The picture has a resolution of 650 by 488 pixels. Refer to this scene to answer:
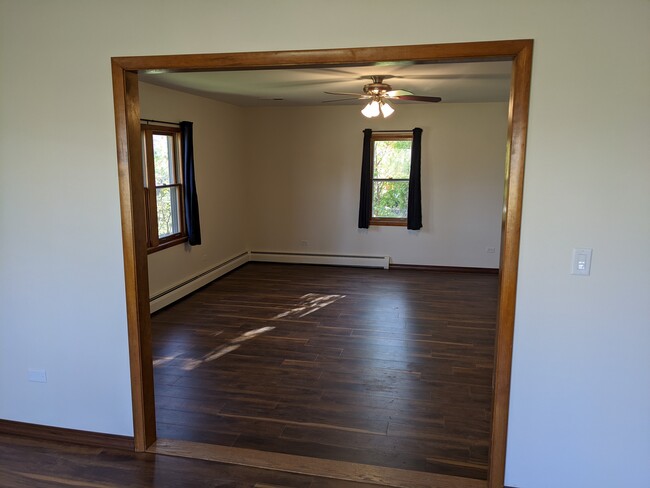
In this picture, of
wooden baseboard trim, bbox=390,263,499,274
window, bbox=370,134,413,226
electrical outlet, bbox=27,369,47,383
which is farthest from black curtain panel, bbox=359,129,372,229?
electrical outlet, bbox=27,369,47,383

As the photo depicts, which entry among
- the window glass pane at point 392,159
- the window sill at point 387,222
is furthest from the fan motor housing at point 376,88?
the window sill at point 387,222

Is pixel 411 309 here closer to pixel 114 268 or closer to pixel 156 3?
pixel 114 268

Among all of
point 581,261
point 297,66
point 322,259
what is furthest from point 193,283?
point 581,261

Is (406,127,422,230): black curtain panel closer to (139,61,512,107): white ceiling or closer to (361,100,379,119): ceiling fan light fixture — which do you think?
(139,61,512,107): white ceiling

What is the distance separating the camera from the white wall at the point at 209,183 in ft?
18.2

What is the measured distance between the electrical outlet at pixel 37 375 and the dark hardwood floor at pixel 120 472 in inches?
15.1

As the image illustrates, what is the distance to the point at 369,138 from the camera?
738cm

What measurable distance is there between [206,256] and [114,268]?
4.09 metres

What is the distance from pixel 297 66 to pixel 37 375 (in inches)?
92.7

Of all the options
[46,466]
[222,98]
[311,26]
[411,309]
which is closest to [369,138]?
[222,98]

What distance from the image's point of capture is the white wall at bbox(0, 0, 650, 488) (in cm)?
209

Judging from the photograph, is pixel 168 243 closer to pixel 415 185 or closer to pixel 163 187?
pixel 163 187

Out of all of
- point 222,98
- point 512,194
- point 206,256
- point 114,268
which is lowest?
point 206,256

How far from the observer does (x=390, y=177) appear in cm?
758
